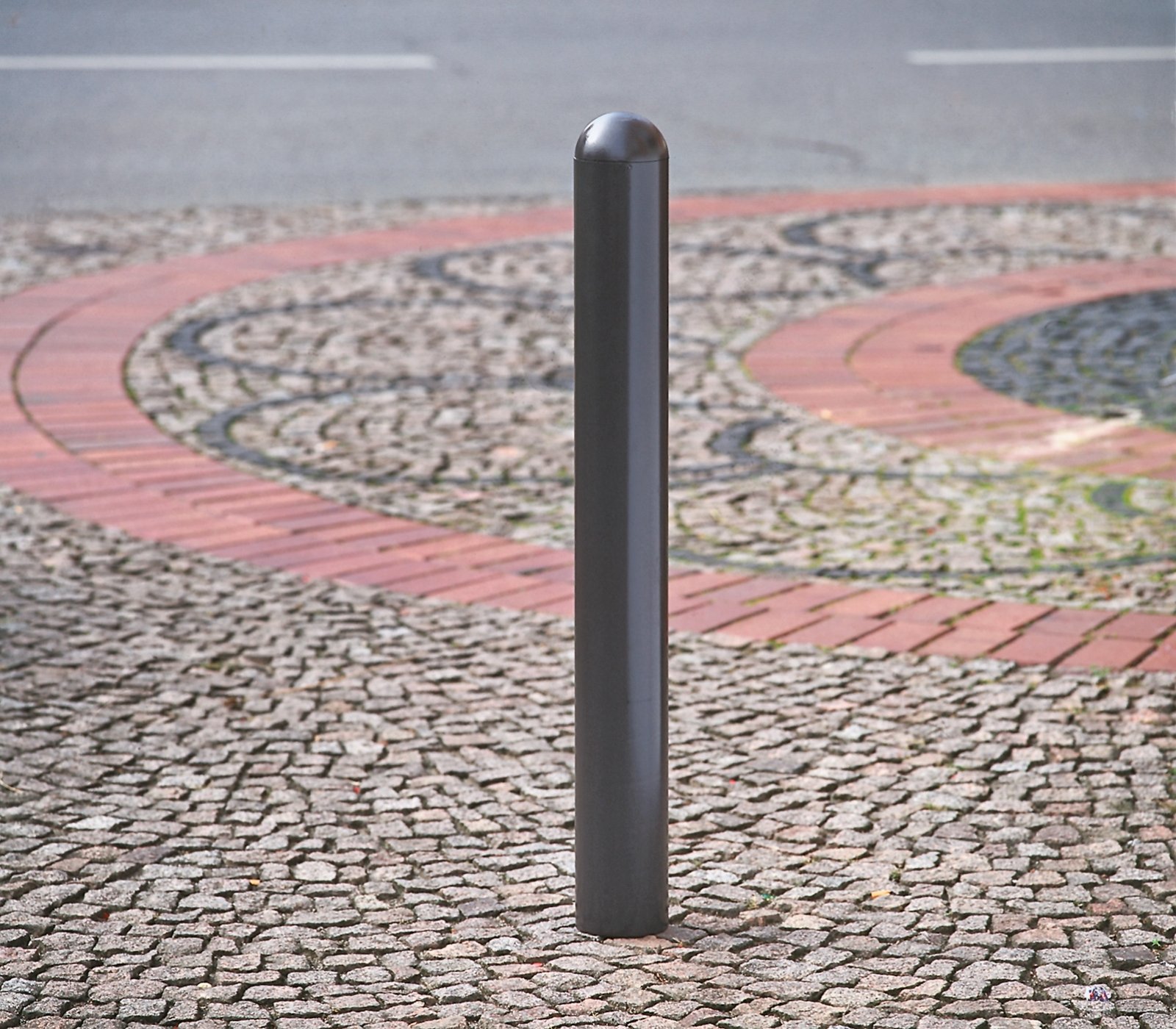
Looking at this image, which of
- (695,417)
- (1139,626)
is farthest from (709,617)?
(695,417)

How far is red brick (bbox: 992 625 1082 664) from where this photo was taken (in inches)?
152

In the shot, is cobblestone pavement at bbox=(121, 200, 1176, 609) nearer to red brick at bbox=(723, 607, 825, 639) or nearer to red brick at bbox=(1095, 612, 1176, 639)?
red brick at bbox=(1095, 612, 1176, 639)

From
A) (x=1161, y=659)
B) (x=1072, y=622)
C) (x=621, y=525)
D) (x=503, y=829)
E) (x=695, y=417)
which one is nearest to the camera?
(x=621, y=525)

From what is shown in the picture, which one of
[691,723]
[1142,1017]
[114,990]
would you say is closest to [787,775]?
[691,723]

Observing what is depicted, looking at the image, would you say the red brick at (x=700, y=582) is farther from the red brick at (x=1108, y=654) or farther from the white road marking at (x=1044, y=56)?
the white road marking at (x=1044, y=56)

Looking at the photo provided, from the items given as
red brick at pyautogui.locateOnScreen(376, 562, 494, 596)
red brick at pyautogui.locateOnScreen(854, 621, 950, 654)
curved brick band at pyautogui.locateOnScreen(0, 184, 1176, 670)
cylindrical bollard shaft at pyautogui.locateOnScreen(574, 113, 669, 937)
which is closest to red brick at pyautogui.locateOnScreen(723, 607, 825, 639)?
curved brick band at pyautogui.locateOnScreen(0, 184, 1176, 670)

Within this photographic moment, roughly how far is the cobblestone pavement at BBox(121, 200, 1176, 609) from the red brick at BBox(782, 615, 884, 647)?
29 centimetres

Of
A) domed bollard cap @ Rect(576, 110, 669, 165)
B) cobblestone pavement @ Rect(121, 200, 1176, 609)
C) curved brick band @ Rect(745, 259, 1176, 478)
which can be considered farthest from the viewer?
curved brick band @ Rect(745, 259, 1176, 478)

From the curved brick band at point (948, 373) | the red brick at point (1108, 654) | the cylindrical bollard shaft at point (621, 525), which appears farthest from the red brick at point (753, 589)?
the cylindrical bollard shaft at point (621, 525)

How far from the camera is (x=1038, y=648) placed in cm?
392

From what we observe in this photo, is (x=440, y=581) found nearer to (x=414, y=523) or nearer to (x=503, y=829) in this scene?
(x=414, y=523)

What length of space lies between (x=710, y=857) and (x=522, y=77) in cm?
957

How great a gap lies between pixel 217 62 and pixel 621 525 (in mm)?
10488

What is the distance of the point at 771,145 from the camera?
10.2 m
